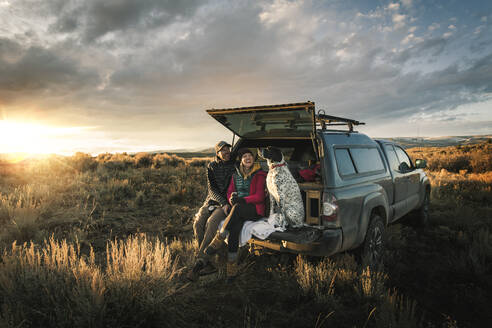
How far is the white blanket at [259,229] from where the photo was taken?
3680 millimetres

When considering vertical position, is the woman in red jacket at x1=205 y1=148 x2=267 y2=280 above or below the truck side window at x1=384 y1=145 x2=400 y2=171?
below

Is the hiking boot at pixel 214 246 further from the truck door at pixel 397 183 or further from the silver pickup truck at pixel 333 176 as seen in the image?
the truck door at pixel 397 183

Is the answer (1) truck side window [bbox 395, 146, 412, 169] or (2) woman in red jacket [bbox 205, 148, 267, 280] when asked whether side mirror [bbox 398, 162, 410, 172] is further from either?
(2) woman in red jacket [bbox 205, 148, 267, 280]

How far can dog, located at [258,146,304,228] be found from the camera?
3.64m

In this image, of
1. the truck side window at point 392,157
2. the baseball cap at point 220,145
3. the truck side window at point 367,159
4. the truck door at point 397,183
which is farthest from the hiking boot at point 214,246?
the truck side window at point 392,157

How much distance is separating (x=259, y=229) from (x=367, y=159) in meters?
2.26

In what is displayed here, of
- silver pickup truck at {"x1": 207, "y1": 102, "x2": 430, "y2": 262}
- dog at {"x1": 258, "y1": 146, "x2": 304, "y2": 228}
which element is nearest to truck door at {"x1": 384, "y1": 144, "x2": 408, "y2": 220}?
silver pickup truck at {"x1": 207, "y1": 102, "x2": 430, "y2": 262}

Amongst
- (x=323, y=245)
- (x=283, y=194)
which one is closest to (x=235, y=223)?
(x=283, y=194)

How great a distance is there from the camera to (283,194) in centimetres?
367

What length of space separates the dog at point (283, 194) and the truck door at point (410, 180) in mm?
3335

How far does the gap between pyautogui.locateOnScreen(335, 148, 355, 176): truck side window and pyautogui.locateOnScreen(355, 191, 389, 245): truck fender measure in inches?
17.9

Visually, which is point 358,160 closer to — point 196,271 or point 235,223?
point 235,223

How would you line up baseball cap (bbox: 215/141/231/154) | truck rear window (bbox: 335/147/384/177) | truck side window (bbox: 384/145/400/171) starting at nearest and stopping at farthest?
1. truck rear window (bbox: 335/147/384/177)
2. baseball cap (bbox: 215/141/231/154)
3. truck side window (bbox: 384/145/400/171)

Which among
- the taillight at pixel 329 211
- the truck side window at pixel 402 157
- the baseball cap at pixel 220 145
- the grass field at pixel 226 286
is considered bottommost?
the grass field at pixel 226 286
